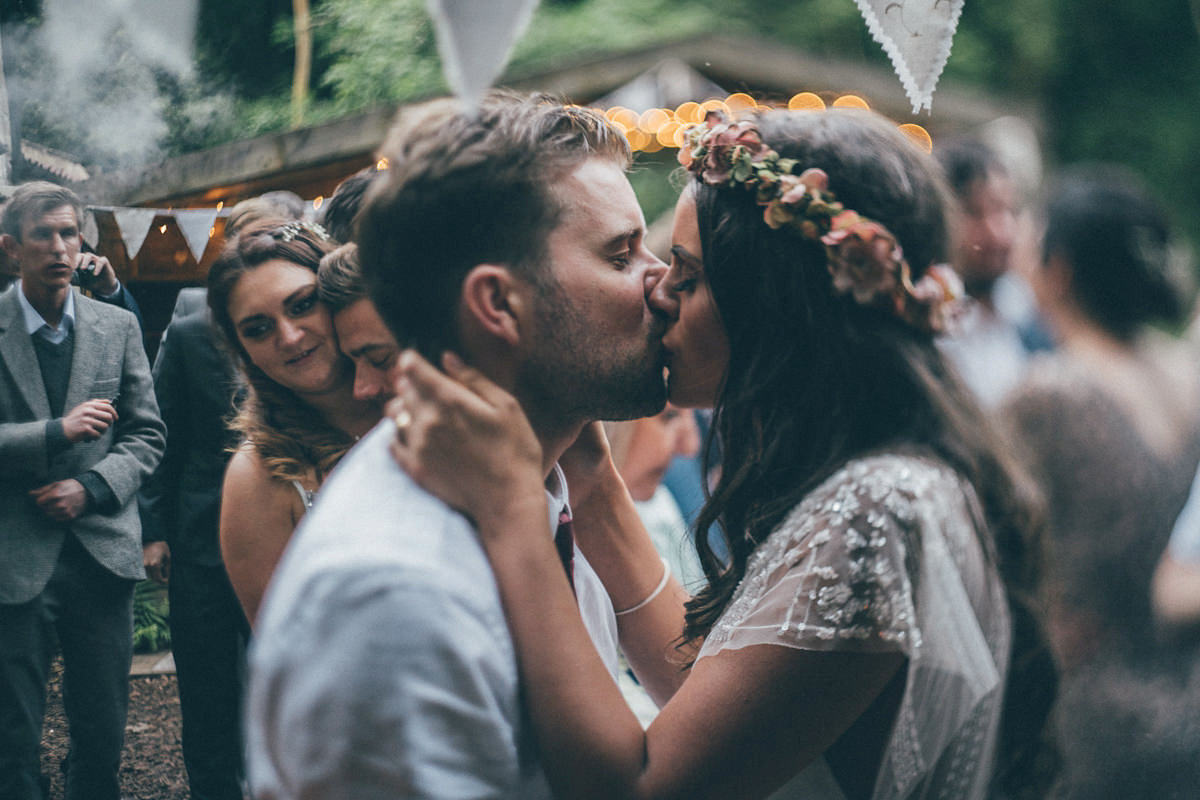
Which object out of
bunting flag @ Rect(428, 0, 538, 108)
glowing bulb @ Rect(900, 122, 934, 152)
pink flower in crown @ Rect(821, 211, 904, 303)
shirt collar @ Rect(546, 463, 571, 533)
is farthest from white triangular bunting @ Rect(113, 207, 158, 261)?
glowing bulb @ Rect(900, 122, 934, 152)

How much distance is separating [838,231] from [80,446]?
2010 millimetres

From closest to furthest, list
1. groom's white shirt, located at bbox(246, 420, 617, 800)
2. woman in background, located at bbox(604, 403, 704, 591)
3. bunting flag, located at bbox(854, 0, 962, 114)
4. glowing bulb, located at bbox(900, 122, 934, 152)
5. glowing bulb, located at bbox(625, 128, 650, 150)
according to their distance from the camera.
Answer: groom's white shirt, located at bbox(246, 420, 617, 800) < bunting flag, located at bbox(854, 0, 962, 114) < woman in background, located at bbox(604, 403, 704, 591) < glowing bulb, located at bbox(625, 128, 650, 150) < glowing bulb, located at bbox(900, 122, 934, 152)

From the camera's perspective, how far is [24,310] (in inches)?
98.9

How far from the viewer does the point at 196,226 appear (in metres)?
2.83

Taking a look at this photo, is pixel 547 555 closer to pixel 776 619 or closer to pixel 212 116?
pixel 776 619

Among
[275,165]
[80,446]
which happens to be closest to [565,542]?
[80,446]

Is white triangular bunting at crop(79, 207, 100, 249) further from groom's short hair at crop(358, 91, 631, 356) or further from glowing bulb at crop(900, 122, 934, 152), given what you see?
glowing bulb at crop(900, 122, 934, 152)

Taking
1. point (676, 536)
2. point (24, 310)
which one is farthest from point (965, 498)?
point (676, 536)

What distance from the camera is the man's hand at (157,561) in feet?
8.92

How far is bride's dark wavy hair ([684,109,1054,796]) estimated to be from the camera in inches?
65.1

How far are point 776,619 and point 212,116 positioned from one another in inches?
94.3

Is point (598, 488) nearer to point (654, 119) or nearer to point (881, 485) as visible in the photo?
point (881, 485)

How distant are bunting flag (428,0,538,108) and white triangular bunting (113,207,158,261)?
1.80 meters

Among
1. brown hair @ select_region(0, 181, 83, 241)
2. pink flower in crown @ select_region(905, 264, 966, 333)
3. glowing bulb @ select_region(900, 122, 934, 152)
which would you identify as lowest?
Answer: glowing bulb @ select_region(900, 122, 934, 152)
